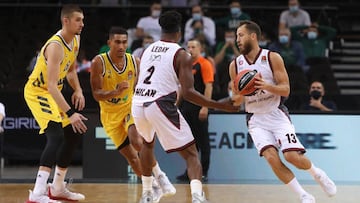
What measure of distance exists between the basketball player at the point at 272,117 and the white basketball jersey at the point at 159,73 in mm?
727

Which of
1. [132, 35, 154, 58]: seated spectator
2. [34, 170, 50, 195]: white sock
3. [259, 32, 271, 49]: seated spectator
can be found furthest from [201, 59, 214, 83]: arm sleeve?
[34, 170, 50, 195]: white sock

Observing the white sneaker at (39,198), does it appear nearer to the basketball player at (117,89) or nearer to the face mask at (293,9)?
the basketball player at (117,89)

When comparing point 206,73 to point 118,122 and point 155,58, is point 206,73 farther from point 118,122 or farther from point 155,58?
point 155,58

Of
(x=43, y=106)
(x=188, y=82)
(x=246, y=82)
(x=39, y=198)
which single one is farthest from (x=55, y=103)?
(x=246, y=82)

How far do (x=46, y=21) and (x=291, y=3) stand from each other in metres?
5.01

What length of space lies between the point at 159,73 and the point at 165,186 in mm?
1289

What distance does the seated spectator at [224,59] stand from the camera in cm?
1290

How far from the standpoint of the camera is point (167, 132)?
287 inches

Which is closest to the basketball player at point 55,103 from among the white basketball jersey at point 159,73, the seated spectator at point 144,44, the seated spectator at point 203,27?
the white basketball jersey at point 159,73

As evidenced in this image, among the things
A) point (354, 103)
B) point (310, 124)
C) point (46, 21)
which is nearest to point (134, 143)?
point (310, 124)

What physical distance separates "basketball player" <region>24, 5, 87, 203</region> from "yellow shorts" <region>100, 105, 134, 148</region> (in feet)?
1.33

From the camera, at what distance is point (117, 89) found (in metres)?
8.07

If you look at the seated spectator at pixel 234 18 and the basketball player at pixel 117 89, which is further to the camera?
the seated spectator at pixel 234 18

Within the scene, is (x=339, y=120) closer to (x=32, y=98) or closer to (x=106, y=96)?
(x=106, y=96)
